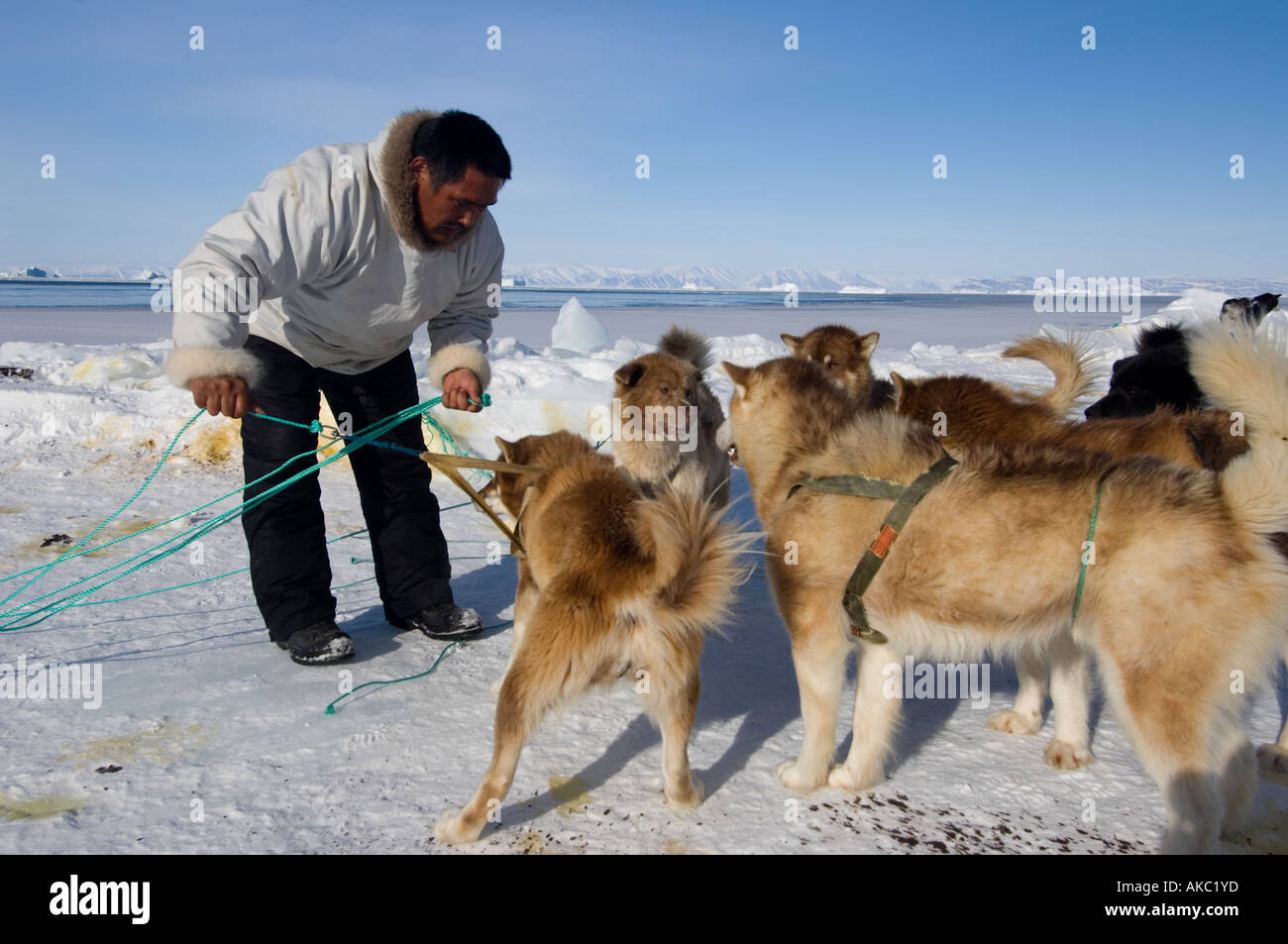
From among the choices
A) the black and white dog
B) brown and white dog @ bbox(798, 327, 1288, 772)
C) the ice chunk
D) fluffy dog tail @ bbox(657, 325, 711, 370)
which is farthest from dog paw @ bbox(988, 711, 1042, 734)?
the ice chunk

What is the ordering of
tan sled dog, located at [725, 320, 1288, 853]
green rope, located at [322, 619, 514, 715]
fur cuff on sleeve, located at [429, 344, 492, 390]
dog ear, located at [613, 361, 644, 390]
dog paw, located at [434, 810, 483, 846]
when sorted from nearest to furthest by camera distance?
tan sled dog, located at [725, 320, 1288, 853], dog paw, located at [434, 810, 483, 846], green rope, located at [322, 619, 514, 715], dog ear, located at [613, 361, 644, 390], fur cuff on sleeve, located at [429, 344, 492, 390]

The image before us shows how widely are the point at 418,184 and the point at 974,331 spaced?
26.8 m

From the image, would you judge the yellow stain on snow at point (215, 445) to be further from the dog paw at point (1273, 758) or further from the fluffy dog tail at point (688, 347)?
the dog paw at point (1273, 758)

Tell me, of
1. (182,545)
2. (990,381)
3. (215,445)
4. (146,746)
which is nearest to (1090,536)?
(990,381)

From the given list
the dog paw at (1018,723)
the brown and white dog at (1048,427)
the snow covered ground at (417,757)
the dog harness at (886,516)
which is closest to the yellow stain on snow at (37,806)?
the snow covered ground at (417,757)

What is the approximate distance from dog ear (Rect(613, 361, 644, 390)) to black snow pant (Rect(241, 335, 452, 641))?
1335 millimetres

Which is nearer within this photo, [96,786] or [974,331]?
[96,786]

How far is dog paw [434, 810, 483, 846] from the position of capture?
2.51 metres

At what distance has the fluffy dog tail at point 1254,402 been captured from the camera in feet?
7.48

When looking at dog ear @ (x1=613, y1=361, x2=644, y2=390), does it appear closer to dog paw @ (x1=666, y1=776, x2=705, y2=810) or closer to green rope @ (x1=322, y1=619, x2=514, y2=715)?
green rope @ (x1=322, y1=619, x2=514, y2=715)

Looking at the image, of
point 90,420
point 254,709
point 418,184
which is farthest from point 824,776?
point 90,420
